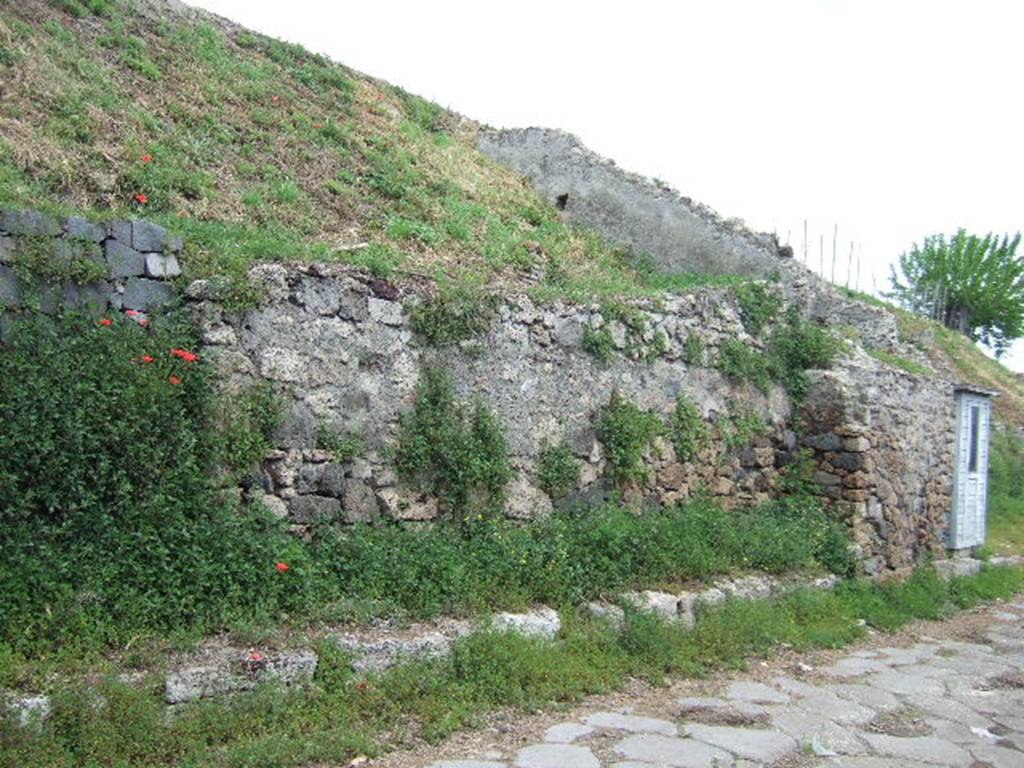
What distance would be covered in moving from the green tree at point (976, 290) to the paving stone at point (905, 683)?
24636 millimetres

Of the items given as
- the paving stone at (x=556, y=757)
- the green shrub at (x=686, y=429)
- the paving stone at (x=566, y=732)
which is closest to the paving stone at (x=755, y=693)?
the paving stone at (x=566, y=732)

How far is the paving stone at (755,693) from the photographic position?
582 centimetres

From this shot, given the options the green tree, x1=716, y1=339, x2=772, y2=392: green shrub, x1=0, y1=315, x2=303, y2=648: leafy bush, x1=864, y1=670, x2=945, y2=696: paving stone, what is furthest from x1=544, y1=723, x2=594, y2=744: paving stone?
the green tree

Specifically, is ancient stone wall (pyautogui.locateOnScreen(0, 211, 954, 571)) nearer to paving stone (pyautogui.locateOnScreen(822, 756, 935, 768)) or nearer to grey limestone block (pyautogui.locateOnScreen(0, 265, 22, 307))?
grey limestone block (pyautogui.locateOnScreen(0, 265, 22, 307))

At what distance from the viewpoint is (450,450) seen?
6.57 m

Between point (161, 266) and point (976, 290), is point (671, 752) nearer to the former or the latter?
point (161, 266)

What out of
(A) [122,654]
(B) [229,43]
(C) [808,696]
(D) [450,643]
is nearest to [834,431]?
(C) [808,696]

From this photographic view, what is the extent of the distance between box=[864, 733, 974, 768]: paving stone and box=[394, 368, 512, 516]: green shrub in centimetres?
298

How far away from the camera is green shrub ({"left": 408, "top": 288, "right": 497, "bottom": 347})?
6.70 metres

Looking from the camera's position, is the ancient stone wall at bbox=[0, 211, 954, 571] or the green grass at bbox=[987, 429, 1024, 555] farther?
the green grass at bbox=[987, 429, 1024, 555]

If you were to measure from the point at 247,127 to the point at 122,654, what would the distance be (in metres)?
7.79

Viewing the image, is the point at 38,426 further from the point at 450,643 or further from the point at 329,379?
the point at 450,643

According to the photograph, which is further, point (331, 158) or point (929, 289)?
point (929, 289)

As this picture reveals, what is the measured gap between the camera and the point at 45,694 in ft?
13.2
